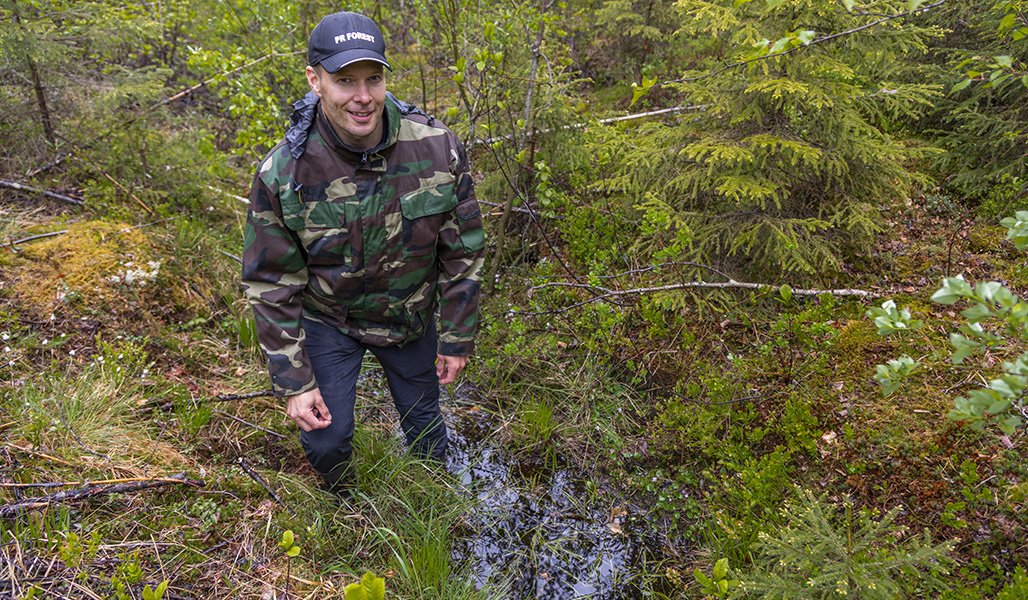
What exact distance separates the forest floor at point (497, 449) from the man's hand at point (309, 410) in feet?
2.09

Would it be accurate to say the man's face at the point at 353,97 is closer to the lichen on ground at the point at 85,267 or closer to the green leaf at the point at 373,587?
the green leaf at the point at 373,587

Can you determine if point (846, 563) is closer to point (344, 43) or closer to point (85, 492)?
point (344, 43)

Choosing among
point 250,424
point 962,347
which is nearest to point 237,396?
point 250,424

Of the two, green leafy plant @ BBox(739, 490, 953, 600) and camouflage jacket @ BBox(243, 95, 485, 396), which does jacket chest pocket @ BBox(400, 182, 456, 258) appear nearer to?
camouflage jacket @ BBox(243, 95, 485, 396)

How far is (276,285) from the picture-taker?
2793mm

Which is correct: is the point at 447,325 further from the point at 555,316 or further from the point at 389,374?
the point at 555,316

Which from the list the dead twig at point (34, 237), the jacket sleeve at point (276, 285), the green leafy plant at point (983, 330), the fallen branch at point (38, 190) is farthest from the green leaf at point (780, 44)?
the fallen branch at point (38, 190)

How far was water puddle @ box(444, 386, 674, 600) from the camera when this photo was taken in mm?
3254

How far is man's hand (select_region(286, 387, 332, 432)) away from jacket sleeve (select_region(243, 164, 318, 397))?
5 centimetres

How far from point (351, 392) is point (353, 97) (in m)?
1.56

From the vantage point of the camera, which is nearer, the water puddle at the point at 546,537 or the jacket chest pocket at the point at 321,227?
the jacket chest pocket at the point at 321,227

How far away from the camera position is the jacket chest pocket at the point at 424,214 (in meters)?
2.88

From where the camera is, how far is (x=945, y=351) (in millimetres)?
3592

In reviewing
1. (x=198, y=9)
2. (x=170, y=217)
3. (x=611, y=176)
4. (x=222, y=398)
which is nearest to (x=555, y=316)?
(x=611, y=176)
